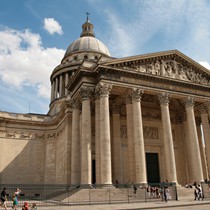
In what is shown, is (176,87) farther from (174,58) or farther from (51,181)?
(51,181)

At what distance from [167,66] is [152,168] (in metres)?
11.7

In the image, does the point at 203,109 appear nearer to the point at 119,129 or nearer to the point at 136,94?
the point at 136,94

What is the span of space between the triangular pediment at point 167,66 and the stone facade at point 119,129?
10 centimetres

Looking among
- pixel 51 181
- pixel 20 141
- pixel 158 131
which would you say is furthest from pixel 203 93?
pixel 20 141

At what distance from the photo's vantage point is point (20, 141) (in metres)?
37.4

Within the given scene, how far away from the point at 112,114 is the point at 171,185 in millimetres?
10411

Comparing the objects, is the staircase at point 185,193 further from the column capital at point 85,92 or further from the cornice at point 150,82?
the column capital at point 85,92

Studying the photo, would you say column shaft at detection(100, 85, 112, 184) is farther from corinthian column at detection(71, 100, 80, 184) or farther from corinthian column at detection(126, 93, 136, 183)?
corinthian column at detection(71, 100, 80, 184)

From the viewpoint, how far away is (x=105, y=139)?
22.2 meters

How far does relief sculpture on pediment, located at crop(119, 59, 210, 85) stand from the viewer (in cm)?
2664

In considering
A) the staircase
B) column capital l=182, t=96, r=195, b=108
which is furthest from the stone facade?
the staircase

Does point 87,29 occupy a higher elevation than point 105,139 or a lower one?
higher

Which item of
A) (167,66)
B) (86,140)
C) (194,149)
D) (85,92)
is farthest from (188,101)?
(86,140)

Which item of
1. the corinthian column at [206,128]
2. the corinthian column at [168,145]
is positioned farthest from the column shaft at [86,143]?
the corinthian column at [206,128]
